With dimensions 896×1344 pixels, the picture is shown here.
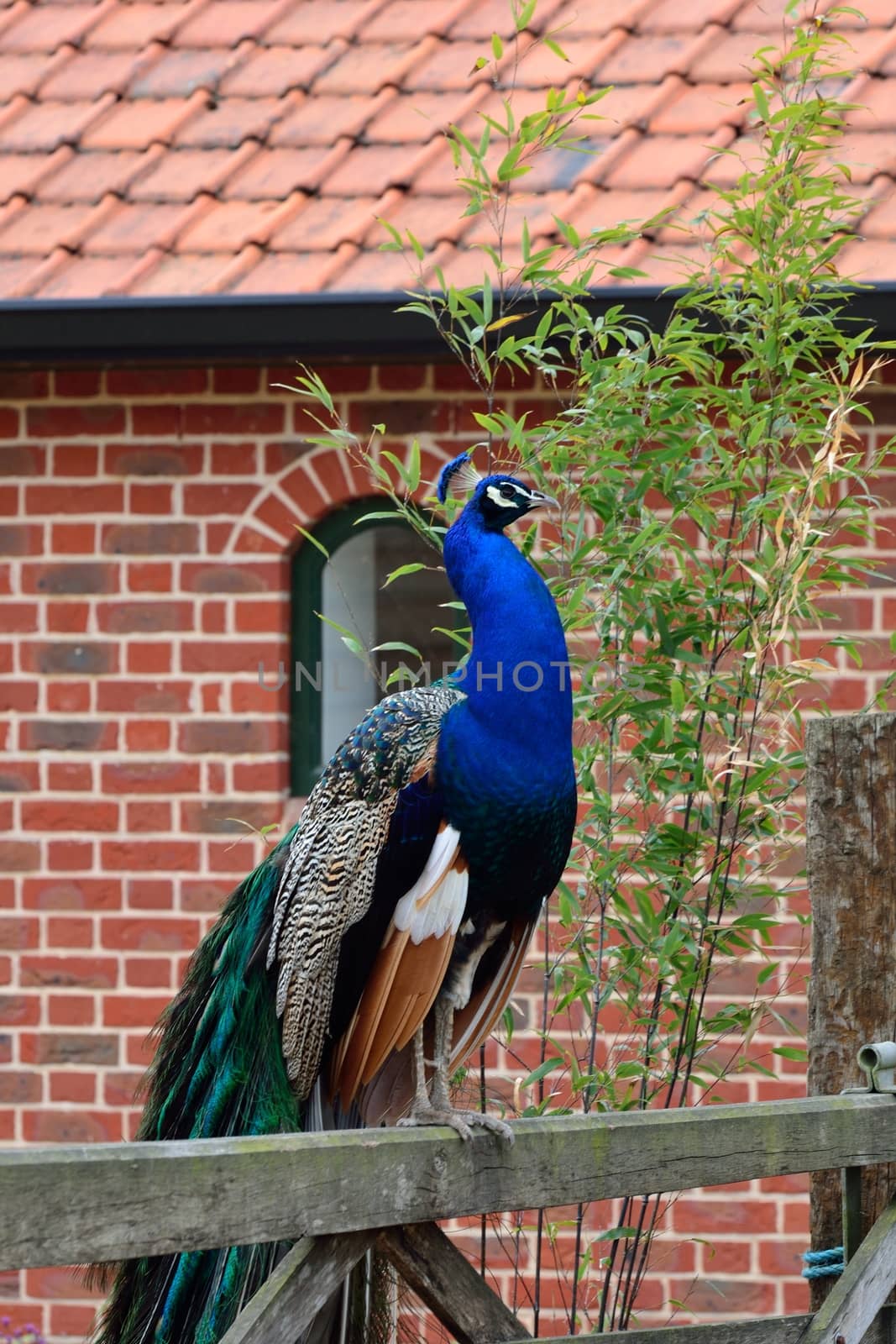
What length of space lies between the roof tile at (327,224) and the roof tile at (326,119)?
266mm

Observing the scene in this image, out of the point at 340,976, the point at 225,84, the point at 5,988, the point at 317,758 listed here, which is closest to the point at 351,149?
the point at 225,84

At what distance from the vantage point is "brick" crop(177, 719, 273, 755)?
14.8 ft

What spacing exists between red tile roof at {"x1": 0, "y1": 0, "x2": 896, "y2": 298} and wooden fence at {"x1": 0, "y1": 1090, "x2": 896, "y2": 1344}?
89.3 inches

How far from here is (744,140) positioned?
4.36 m

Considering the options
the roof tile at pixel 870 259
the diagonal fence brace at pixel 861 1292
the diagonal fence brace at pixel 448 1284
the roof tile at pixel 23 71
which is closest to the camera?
the diagonal fence brace at pixel 448 1284

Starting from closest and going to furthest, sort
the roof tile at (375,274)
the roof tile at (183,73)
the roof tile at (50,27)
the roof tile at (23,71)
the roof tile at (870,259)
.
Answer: the roof tile at (870,259) < the roof tile at (375,274) < the roof tile at (183,73) < the roof tile at (23,71) < the roof tile at (50,27)

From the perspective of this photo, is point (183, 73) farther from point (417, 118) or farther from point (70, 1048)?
point (70, 1048)

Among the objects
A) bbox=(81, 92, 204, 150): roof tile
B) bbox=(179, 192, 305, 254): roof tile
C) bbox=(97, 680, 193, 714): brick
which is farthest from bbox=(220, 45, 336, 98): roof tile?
bbox=(97, 680, 193, 714): brick

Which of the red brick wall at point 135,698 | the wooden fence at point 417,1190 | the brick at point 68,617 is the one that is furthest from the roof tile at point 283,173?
the wooden fence at point 417,1190

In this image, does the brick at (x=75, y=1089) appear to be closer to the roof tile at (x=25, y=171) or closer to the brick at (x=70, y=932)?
the brick at (x=70, y=932)

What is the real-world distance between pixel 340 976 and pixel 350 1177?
594 mm

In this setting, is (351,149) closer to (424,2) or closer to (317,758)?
(424,2)

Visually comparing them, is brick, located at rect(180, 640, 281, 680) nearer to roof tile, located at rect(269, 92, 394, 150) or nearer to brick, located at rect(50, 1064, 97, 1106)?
brick, located at rect(50, 1064, 97, 1106)

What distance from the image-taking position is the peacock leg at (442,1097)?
2191mm
